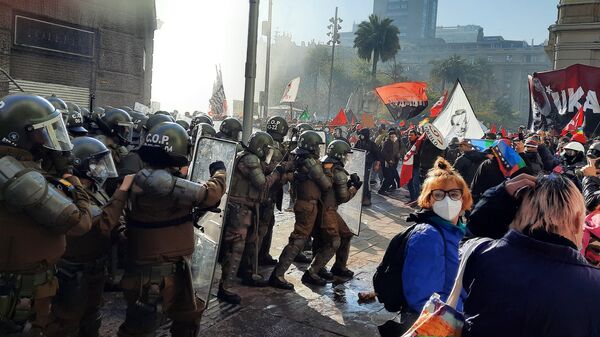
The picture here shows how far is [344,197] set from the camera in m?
5.85

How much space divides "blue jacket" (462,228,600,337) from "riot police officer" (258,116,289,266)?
4.39 m

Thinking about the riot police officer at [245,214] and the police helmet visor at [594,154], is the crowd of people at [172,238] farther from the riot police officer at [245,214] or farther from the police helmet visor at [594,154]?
the police helmet visor at [594,154]

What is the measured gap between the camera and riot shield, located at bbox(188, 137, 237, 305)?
4.11 metres

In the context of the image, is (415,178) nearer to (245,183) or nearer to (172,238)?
(245,183)

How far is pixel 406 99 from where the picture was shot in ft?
45.2

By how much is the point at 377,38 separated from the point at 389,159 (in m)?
43.9

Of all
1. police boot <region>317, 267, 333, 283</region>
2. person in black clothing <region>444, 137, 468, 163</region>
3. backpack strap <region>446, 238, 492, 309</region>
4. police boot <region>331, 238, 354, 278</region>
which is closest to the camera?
backpack strap <region>446, 238, 492, 309</region>

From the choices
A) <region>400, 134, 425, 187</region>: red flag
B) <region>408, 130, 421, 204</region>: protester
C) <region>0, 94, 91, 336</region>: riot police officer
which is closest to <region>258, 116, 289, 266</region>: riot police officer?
<region>0, 94, 91, 336</region>: riot police officer

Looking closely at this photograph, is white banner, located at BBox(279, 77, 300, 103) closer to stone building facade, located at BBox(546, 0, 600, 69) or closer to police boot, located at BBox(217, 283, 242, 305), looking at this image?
police boot, located at BBox(217, 283, 242, 305)

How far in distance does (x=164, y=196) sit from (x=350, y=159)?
4301mm

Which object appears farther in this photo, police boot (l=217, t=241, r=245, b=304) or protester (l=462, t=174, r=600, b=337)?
police boot (l=217, t=241, r=245, b=304)

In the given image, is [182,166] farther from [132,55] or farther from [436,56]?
[436,56]

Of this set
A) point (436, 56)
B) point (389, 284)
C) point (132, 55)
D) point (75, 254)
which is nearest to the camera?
point (389, 284)

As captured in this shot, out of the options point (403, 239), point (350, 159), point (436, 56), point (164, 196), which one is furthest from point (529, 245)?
point (436, 56)
